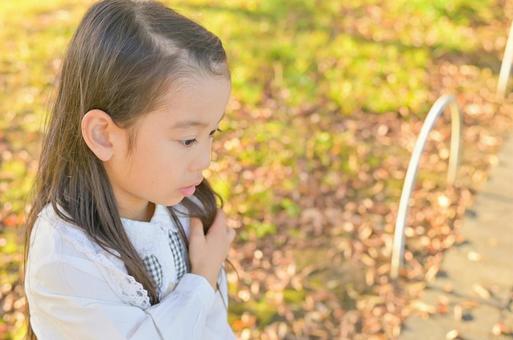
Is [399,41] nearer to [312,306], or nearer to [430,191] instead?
[430,191]

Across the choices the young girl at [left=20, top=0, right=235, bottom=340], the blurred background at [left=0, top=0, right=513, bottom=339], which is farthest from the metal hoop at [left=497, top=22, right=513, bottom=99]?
the young girl at [left=20, top=0, right=235, bottom=340]

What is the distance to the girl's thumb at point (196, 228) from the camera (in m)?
2.22

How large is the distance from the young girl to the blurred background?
127cm

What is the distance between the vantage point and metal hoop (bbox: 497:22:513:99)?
5.14 m

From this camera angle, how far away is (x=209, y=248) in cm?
222

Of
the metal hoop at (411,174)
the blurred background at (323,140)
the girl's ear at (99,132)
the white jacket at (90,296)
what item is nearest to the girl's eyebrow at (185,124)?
the girl's ear at (99,132)

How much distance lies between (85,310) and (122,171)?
0.37 m

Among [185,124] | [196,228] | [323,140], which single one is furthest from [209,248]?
[323,140]

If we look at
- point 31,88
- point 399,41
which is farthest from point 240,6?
point 31,88

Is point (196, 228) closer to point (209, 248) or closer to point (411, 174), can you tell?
point (209, 248)

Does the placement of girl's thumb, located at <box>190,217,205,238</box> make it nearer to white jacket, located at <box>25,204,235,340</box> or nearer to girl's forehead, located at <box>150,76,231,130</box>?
white jacket, located at <box>25,204,235,340</box>

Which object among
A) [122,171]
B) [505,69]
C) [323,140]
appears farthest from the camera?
[505,69]

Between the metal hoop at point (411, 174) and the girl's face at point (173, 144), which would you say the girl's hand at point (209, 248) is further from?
the metal hoop at point (411, 174)

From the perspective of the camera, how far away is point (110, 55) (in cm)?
175
